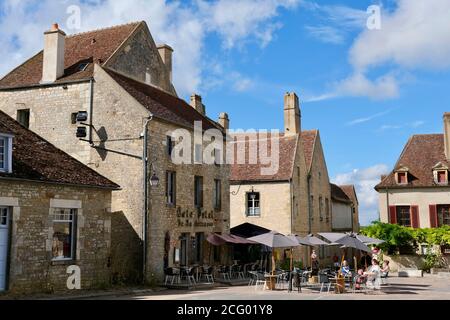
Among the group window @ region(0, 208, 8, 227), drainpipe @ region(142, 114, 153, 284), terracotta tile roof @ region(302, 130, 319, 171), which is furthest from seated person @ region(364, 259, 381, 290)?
terracotta tile roof @ region(302, 130, 319, 171)

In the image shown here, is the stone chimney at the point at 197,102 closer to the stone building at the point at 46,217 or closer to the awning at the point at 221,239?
the awning at the point at 221,239

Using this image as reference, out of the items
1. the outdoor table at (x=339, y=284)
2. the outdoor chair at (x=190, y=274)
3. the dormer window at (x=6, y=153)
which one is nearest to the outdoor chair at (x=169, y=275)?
the outdoor chair at (x=190, y=274)

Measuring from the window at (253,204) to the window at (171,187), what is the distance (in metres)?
9.95

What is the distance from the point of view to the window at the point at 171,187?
22109 mm

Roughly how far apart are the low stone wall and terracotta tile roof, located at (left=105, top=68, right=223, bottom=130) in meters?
12.8

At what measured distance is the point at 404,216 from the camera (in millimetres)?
31938

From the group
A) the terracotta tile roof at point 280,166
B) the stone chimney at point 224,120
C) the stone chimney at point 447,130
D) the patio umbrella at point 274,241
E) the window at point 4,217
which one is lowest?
the patio umbrella at point 274,241

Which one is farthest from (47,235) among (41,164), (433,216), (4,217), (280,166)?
(433,216)

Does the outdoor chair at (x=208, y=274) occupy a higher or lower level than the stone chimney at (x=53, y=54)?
lower

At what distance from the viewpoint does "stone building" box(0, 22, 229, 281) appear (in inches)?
817

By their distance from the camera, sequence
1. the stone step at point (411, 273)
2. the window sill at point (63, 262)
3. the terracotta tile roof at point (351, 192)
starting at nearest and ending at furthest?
the window sill at point (63, 262), the stone step at point (411, 273), the terracotta tile roof at point (351, 192)

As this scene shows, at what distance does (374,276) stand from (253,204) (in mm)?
13063

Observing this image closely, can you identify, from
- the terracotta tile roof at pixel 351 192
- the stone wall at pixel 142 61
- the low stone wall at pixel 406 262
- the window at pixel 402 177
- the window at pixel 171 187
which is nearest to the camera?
the window at pixel 171 187

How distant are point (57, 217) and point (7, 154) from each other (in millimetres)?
2750
